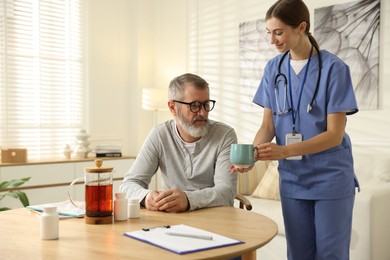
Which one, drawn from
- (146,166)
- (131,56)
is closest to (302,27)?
(146,166)

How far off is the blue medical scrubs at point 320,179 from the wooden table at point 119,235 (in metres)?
0.28

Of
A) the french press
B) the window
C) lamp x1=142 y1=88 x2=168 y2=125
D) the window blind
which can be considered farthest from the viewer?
lamp x1=142 y1=88 x2=168 y2=125

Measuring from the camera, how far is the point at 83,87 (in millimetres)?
5211

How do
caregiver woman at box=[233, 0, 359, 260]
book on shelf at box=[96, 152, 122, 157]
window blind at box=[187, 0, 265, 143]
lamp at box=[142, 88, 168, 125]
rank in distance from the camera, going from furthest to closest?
lamp at box=[142, 88, 168, 125], book on shelf at box=[96, 152, 122, 157], window blind at box=[187, 0, 265, 143], caregiver woman at box=[233, 0, 359, 260]

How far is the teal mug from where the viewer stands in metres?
1.84

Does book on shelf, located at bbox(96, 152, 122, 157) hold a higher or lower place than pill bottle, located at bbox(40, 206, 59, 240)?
lower

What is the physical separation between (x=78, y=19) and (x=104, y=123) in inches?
43.2

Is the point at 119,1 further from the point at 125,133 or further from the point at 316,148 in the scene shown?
the point at 316,148

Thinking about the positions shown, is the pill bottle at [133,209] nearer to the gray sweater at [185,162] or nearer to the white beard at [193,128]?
the gray sweater at [185,162]

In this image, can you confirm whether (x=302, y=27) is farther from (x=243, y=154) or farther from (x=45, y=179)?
(x=45, y=179)

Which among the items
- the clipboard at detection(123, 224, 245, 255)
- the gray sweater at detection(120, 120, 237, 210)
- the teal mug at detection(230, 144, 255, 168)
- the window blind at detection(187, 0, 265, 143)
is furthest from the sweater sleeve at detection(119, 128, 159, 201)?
the window blind at detection(187, 0, 265, 143)

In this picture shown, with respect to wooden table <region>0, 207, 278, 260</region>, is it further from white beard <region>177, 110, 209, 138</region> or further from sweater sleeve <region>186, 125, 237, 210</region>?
white beard <region>177, 110, 209, 138</region>

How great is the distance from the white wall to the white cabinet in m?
0.69

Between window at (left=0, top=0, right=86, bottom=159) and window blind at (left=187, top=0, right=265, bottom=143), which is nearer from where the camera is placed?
window at (left=0, top=0, right=86, bottom=159)
